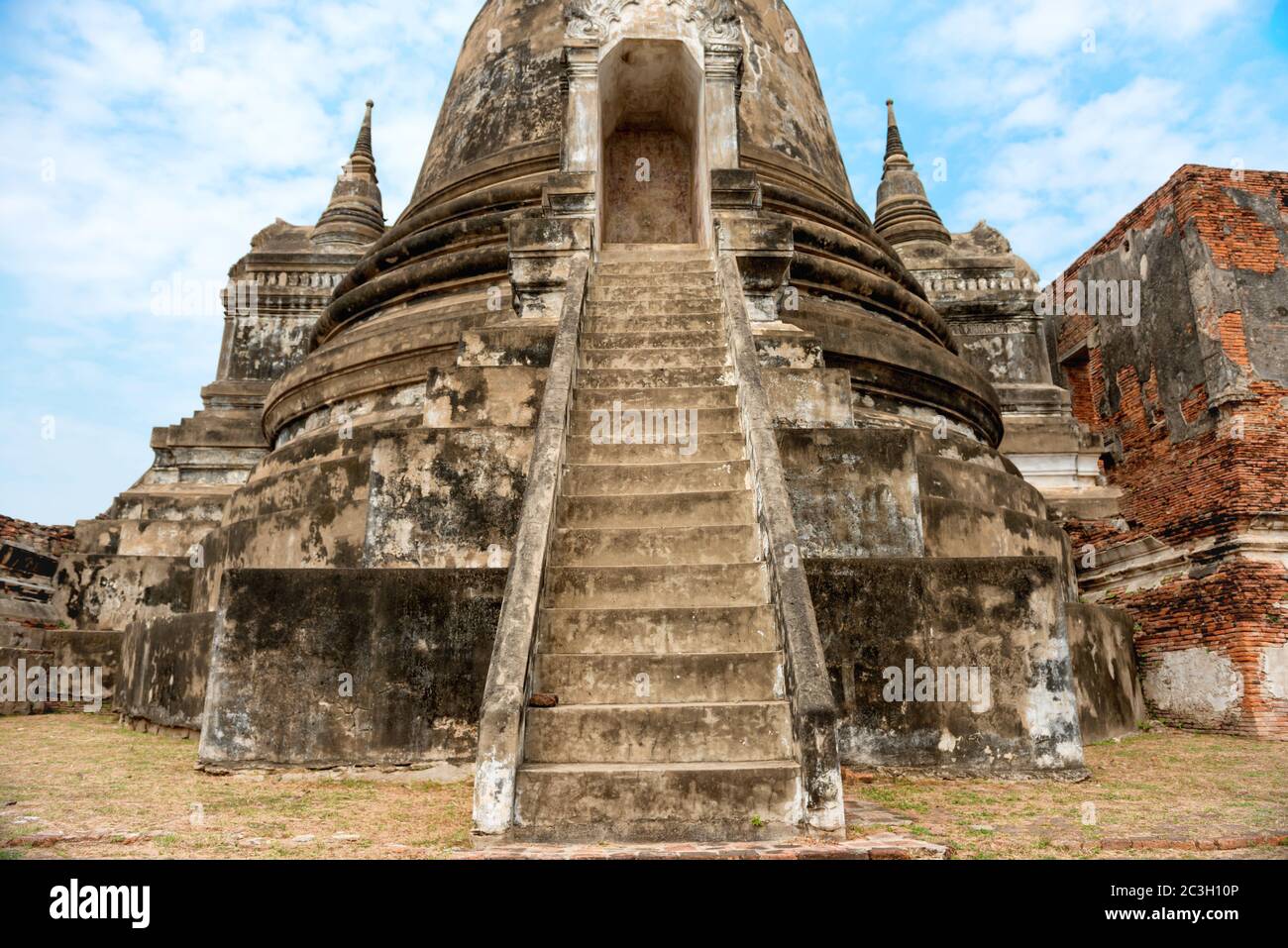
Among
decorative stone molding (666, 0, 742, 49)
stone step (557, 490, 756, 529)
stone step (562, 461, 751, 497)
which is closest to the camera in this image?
stone step (557, 490, 756, 529)

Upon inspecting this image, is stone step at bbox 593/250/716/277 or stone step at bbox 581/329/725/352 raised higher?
stone step at bbox 593/250/716/277

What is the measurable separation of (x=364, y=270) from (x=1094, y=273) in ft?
37.0

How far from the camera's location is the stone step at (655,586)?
4566 millimetres

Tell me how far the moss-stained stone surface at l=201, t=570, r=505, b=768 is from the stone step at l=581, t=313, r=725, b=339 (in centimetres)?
251

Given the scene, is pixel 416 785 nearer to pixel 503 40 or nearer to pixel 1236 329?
pixel 503 40

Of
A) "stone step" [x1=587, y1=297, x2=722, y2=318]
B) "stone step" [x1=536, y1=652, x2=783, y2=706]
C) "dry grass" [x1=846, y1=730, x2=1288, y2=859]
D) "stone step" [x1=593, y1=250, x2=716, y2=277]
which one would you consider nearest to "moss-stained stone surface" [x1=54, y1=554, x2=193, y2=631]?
"stone step" [x1=593, y1=250, x2=716, y2=277]

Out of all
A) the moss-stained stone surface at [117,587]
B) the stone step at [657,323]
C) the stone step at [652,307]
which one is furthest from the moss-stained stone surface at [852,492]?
the moss-stained stone surface at [117,587]

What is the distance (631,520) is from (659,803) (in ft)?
6.26

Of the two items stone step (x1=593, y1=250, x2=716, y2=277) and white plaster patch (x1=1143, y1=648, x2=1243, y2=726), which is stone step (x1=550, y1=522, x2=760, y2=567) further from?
white plaster patch (x1=1143, y1=648, x2=1243, y2=726)

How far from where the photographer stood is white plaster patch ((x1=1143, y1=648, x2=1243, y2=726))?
29.3 ft

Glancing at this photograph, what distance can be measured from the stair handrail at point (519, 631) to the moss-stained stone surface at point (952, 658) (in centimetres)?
155

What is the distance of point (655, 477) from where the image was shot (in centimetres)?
538

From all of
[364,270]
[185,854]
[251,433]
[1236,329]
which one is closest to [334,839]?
[185,854]

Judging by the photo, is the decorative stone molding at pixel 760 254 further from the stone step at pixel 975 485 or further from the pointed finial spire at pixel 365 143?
the pointed finial spire at pixel 365 143
